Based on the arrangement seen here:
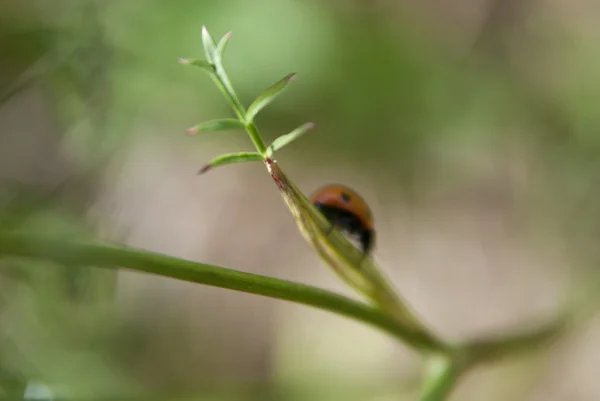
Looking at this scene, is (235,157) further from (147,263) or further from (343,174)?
(343,174)

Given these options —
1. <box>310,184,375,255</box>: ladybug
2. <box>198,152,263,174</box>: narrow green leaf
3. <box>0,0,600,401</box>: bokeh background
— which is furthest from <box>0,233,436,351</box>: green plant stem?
<box>0,0,600,401</box>: bokeh background

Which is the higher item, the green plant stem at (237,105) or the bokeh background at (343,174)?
the bokeh background at (343,174)

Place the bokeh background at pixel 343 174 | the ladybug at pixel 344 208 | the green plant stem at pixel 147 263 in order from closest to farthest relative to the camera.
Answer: the green plant stem at pixel 147 263 < the ladybug at pixel 344 208 < the bokeh background at pixel 343 174

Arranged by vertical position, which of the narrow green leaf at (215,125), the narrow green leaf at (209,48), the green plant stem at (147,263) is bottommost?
the green plant stem at (147,263)

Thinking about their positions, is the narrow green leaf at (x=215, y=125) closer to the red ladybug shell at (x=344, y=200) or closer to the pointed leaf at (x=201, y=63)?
the pointed leaf at (x=201, y=63)

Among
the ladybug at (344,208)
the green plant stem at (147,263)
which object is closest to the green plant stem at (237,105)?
the green plant stem at (147,263)

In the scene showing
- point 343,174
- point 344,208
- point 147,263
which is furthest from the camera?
point 343,174

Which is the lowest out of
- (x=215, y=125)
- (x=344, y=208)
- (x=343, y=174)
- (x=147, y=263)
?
(x=147, y=263)

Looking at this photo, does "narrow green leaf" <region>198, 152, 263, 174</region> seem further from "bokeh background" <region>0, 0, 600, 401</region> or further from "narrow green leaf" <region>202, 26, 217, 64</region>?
"bokeh background" <region>0, 0, 600, 401</region>

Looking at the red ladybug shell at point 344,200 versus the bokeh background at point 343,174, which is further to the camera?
the bokeh background at point 343,174

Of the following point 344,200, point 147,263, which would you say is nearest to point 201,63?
point 147,263
